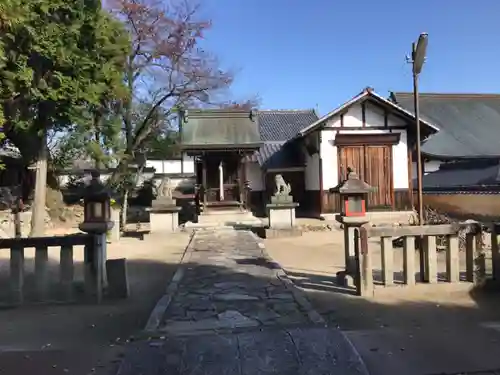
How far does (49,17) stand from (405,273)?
11.9 meters

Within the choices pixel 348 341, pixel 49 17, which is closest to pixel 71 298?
pixel 348 341

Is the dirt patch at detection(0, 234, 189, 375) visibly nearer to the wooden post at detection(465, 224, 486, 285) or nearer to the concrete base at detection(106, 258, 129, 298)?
the concrete base at detection(106, 258, 129, 298)

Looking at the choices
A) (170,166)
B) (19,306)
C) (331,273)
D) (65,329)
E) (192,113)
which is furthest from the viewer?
(170,166)

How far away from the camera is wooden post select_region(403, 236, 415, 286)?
21.5 feet

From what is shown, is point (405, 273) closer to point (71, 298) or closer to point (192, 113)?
point (71, 298)

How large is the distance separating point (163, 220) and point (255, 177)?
30.1 ft

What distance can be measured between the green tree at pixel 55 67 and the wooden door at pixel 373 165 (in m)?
10.6

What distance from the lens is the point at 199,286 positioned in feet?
23.9

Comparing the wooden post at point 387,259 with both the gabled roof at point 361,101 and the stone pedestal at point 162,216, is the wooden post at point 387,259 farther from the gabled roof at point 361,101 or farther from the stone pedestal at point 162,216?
the gabled roof at point 361,101

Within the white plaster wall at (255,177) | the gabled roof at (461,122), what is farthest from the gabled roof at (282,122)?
the gabled roof at (461,122)

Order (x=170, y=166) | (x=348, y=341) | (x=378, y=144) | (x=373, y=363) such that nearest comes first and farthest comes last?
(x=373, y=363) → (x=348, y=341) → (x=378, y=144) → (x=170, y=166)

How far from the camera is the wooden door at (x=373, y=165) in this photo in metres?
20.6

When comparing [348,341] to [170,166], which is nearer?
[348,341]

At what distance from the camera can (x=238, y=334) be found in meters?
4.75
